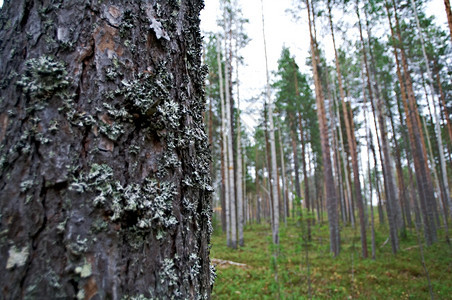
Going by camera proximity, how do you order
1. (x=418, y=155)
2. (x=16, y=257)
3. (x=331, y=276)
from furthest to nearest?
(x=418, y=155) → (x=331, y=276) → (x=16, y=257)

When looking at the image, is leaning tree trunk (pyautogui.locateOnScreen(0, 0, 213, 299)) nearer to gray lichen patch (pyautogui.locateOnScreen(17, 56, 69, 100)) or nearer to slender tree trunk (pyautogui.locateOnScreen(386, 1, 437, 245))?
gray lichen patch (pyautogui.locateOnScreen(17, 56, 69, 100))

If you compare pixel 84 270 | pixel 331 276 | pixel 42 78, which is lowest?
pixel 331 276

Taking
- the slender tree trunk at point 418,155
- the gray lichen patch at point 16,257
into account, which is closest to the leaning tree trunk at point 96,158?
the gray lichen patch at point 16,257

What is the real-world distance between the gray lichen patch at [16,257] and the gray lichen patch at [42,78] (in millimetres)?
350

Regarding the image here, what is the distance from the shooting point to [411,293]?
593 centimetres

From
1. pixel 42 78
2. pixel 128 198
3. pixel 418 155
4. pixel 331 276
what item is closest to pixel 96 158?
pixel 128 198

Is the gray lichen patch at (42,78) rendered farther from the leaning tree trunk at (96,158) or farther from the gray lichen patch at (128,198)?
the gray lichen patch at (128,198)

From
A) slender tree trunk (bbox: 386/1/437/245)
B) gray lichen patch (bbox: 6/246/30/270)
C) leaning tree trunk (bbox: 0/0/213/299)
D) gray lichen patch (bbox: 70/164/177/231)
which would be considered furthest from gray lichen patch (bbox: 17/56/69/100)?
slender tree trunk (bbox: 386/1/437/245)

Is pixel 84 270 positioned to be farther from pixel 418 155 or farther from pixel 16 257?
pixel 418 155

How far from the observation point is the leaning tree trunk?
52cm

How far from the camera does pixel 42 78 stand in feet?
1.98

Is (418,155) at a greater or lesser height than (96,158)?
greater

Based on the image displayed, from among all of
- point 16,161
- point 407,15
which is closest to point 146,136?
point 16,161

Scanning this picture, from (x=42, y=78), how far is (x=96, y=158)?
242mm
